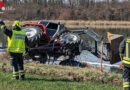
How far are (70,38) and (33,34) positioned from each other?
1.86 metres

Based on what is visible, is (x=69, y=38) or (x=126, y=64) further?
(x=69, y=38)

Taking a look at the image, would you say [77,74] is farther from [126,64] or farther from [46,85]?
[126,64]

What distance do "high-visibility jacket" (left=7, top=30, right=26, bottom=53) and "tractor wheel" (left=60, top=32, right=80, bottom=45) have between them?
4.30 m

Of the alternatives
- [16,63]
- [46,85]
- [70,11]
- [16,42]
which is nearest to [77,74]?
[46,85]

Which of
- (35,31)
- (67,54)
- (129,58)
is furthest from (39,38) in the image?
(129,58)

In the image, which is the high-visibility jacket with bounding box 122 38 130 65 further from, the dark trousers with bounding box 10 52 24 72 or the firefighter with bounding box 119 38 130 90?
the dark trousers with bounding box 10 52 24 72

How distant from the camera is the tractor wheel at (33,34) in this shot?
11.4 metres

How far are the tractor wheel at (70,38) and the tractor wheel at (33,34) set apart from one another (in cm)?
113

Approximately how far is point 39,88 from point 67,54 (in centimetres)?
578

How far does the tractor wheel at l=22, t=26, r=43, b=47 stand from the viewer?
11.4 metres

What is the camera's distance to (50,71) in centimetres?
833

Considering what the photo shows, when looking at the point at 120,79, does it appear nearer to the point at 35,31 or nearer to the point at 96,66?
the point at 96,66

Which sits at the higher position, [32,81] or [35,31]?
[35,31]

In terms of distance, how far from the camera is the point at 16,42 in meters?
7.57
